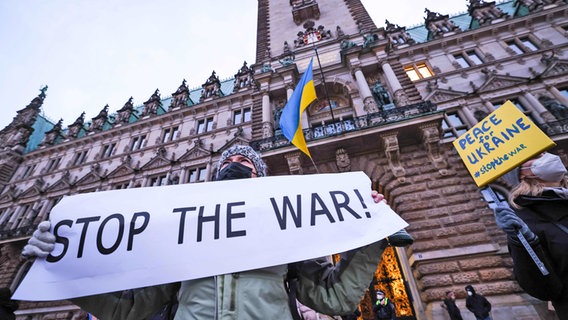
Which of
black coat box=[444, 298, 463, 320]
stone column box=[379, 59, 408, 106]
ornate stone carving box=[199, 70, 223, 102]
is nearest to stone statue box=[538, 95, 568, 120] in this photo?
stone column box=[379, 59, 408, 106]

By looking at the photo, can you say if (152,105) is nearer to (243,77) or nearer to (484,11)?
(243,77)

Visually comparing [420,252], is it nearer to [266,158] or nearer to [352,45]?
[266,158]

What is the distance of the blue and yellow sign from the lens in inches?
93.3

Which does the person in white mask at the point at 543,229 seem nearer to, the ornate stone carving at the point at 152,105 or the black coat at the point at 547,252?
the black coat at the point at 547,252

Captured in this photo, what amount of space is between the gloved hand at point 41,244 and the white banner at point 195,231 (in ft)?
0.14

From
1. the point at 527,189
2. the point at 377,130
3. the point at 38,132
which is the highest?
the point at 38,132

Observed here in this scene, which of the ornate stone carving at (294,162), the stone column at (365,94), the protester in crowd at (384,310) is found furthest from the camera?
the stone column at (365,94)

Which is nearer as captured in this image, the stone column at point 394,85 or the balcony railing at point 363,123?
the balcony railing at point 363,123

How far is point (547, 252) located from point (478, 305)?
505cm

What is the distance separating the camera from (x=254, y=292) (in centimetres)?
153

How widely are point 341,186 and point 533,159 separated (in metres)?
2.36

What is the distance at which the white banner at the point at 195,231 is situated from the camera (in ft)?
4.99

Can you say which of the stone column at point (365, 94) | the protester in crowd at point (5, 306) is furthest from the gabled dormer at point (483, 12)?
the protester in crowd at point (5, 306)

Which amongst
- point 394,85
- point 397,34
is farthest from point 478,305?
point 397,34
